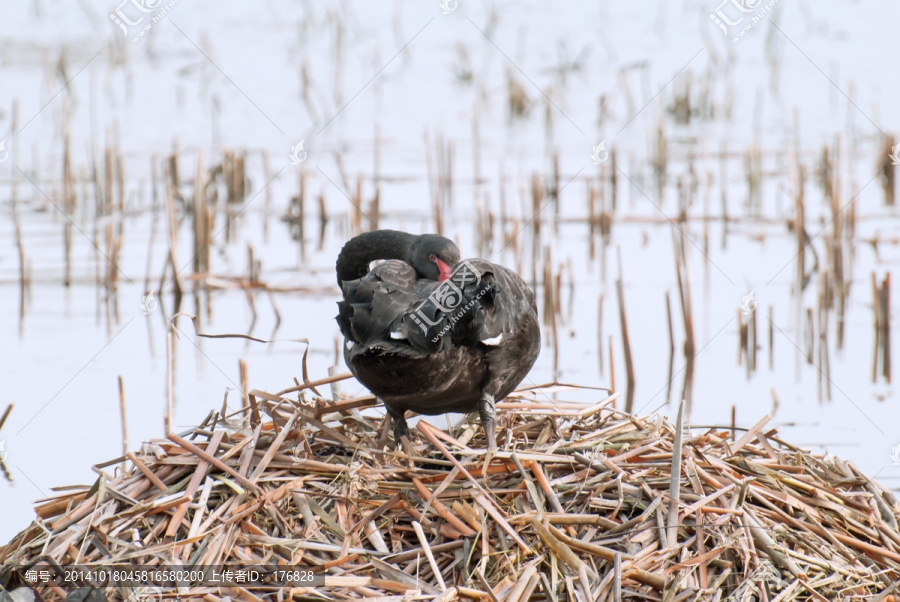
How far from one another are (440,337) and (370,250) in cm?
178

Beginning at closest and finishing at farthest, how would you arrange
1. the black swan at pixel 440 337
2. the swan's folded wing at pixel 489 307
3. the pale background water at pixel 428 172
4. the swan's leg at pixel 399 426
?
the black swan at pixel 440 337 < the swan's folded wing at pixel 489 307 < the swan's leg at pixel 399 426 < the pale background water at pixel 428 172

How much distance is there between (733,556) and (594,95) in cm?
1034

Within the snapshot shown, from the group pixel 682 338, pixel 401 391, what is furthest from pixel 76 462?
pixel 682 338

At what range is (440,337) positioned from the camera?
3.62 metres

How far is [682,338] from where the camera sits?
7.38 meters

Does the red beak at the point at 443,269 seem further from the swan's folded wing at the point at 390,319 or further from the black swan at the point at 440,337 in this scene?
the swan's folded wing at the point at 390,319

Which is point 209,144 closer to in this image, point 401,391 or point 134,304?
point 134,304

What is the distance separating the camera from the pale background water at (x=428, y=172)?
659 cm

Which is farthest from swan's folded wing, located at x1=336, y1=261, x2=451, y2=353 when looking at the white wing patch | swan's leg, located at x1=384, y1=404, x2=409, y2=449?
swan's leg, located at x1=384, y1=404, x2=409, y2=449

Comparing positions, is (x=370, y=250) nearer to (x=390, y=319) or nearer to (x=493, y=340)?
(x=493, y=340)

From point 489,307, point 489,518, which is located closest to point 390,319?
point 489,307

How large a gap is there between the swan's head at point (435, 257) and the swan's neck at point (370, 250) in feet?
0.77

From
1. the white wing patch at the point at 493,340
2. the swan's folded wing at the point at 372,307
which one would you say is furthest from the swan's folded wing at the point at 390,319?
the white wing patch at the point at 493,340

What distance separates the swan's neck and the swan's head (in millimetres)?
235
